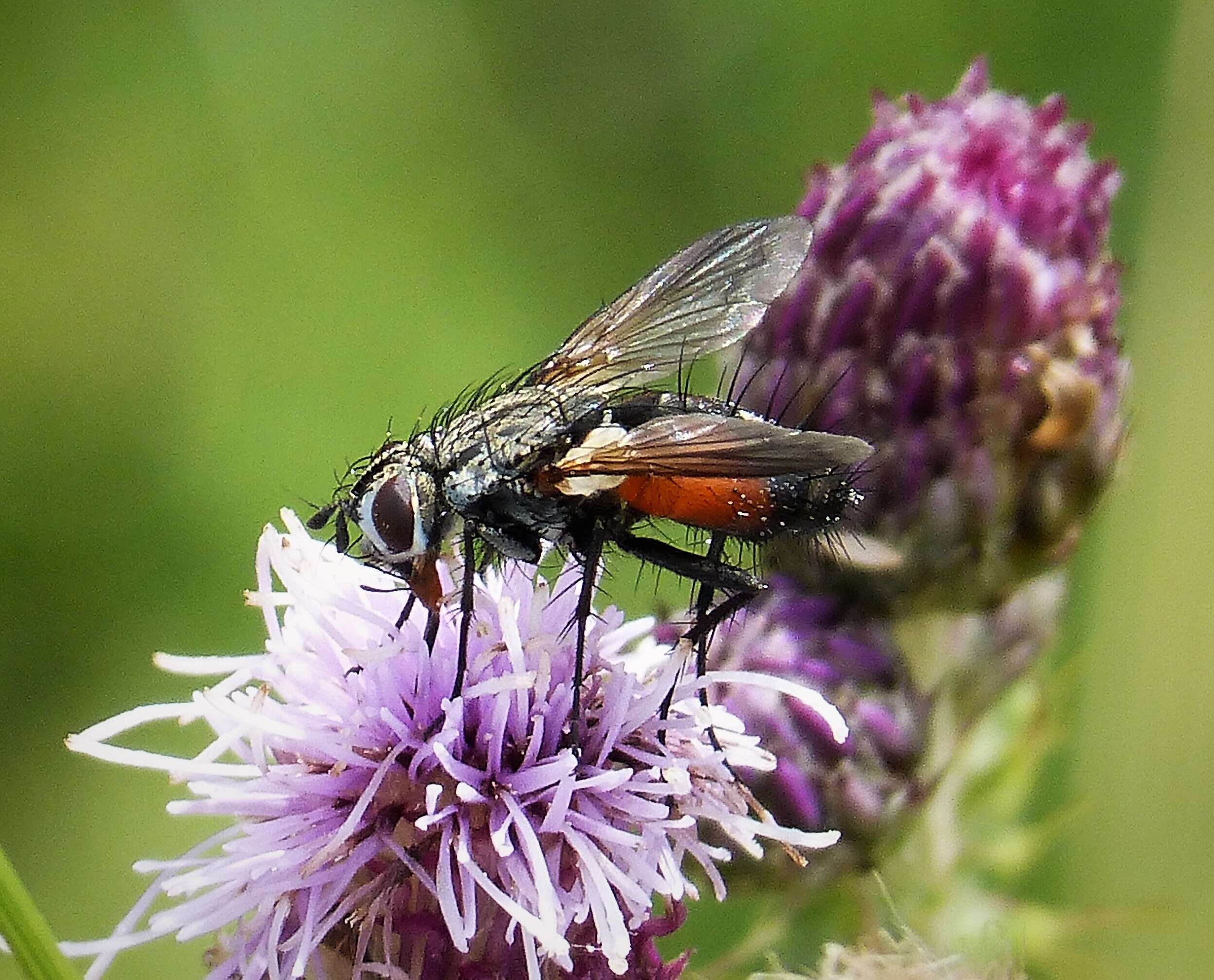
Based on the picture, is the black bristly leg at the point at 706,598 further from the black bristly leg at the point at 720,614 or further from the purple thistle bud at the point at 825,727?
the purple thistle bud at the point at 825,727

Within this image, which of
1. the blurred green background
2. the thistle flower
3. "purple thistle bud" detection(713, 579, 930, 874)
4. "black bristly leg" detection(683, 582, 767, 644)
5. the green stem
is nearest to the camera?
the green stem

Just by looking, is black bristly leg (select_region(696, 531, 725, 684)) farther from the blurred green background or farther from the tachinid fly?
the blurred green background

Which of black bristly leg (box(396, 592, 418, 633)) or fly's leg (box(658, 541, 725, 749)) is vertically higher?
black bristly leg (box(396, 592, 418, 633))

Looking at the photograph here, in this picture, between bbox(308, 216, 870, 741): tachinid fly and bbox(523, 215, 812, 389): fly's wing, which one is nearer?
bbox(308, 216, 870, 741): tachinid fly

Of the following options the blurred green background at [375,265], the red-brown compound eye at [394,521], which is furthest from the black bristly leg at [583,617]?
the blurred green background at [375,265]

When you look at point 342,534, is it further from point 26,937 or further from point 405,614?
point 26,937

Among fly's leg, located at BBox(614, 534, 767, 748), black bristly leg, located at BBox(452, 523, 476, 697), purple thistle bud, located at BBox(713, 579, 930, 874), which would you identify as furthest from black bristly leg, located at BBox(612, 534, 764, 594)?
purple thistle bud, located at BBox(713, 579, 930, 874)

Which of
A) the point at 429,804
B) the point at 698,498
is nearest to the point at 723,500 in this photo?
the point at 698,498
